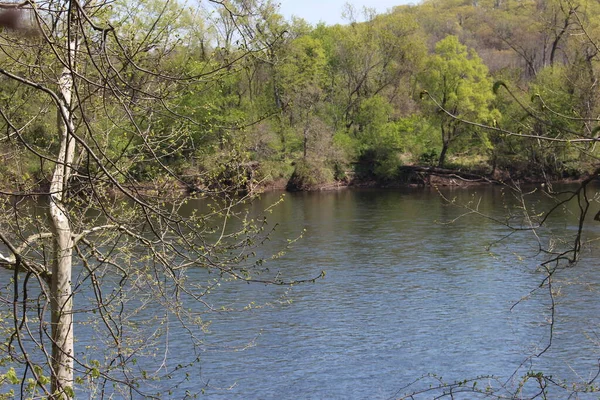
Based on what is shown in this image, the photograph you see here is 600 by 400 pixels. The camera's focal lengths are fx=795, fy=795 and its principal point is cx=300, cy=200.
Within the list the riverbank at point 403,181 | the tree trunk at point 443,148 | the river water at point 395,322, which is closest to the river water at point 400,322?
the river water at point 395,322

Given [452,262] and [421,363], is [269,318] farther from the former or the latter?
[452,262]

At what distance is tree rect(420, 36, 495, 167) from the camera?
193 ft

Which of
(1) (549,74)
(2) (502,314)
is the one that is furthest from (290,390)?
(1) (549,74)

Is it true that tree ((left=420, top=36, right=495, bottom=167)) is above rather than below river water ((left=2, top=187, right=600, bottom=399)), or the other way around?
above

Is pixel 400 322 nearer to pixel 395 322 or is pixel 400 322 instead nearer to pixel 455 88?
pixel 395 322

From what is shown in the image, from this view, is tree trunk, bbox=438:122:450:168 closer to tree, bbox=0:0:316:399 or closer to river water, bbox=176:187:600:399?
river water, bbox=176:187:600:399

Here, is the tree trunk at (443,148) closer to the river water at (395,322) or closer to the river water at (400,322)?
the river water at (395,322)

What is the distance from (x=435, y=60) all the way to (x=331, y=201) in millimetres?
16783

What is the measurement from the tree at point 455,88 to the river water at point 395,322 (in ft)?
76.0

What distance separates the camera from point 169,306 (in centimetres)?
923

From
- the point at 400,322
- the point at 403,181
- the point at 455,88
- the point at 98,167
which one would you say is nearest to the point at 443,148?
the point at 403,181

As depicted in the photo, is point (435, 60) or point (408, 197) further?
point (435, 60)

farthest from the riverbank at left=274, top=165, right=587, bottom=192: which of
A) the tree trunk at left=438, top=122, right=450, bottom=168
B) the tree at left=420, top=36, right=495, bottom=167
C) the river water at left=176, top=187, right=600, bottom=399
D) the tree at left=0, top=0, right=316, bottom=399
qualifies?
the tree at left=0, top=0, right=316, bottom=399

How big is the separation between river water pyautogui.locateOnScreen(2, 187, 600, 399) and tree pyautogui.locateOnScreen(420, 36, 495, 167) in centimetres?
2316
